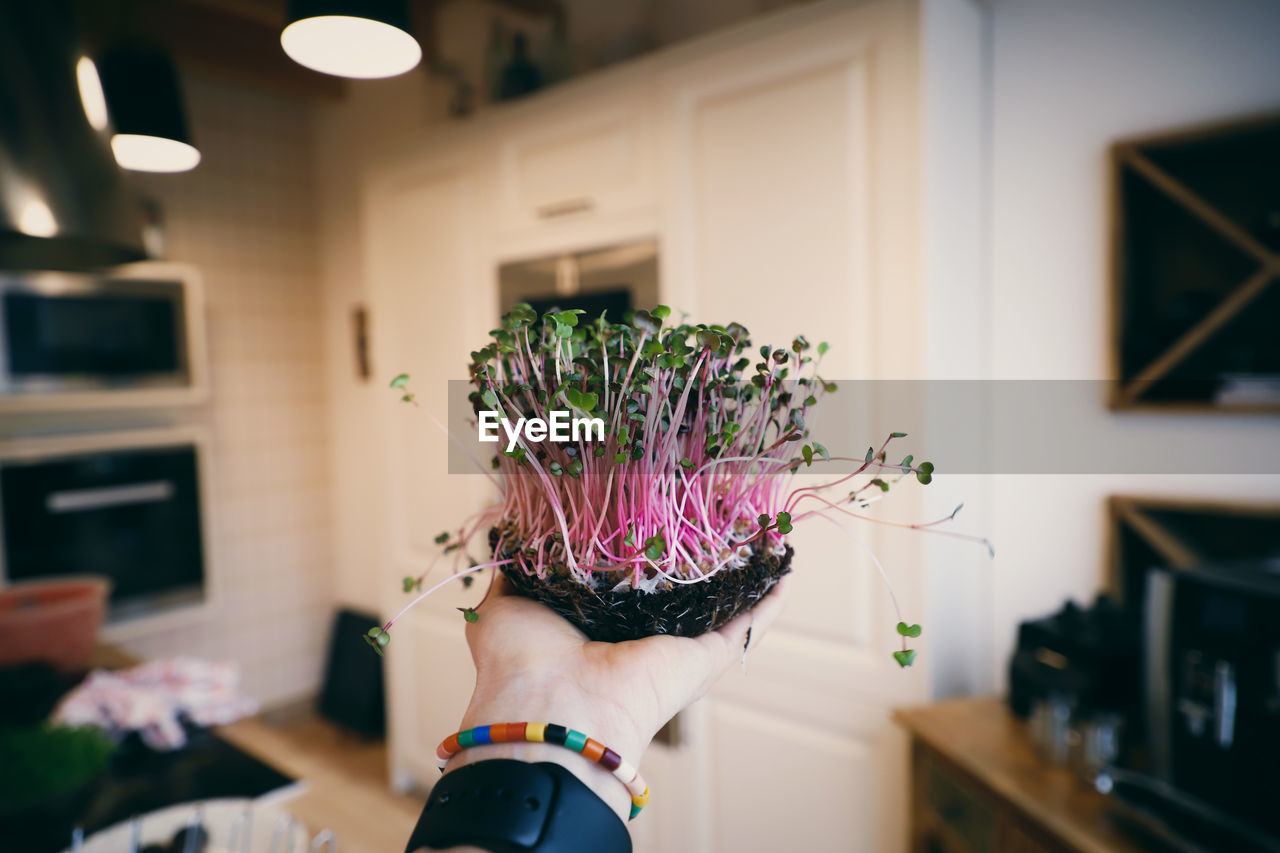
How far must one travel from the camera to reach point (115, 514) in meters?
2.68

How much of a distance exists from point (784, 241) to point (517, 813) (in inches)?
55.7

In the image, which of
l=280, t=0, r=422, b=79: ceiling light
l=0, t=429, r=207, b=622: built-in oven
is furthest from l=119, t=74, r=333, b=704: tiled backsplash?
l=280, t=0, r=422, b=79: ceiling light

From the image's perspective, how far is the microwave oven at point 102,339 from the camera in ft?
8.23

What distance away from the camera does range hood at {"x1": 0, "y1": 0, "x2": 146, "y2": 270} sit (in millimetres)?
916

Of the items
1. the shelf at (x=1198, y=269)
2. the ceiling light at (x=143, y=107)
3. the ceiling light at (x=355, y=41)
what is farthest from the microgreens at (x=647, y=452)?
the shelf at (x=1198, y=269)

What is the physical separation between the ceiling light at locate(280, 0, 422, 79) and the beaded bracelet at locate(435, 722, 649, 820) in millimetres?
757

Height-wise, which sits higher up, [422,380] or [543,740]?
[422,380]

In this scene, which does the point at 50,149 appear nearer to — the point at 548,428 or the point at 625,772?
the point at 548,428

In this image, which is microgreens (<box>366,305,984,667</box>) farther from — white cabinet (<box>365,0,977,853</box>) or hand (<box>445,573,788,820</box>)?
white cabinet (<box>365,0,977,853</box>)

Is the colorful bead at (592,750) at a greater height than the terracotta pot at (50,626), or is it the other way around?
the colorful bead at (592,750)

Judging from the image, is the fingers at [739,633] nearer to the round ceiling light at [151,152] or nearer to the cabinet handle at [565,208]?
the round ceiling light at [151,152]

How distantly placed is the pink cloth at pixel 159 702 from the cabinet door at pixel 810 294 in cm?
110

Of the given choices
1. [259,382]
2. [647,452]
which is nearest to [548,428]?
[647,452]

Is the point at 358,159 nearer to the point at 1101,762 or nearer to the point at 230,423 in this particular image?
the point at 230,423
